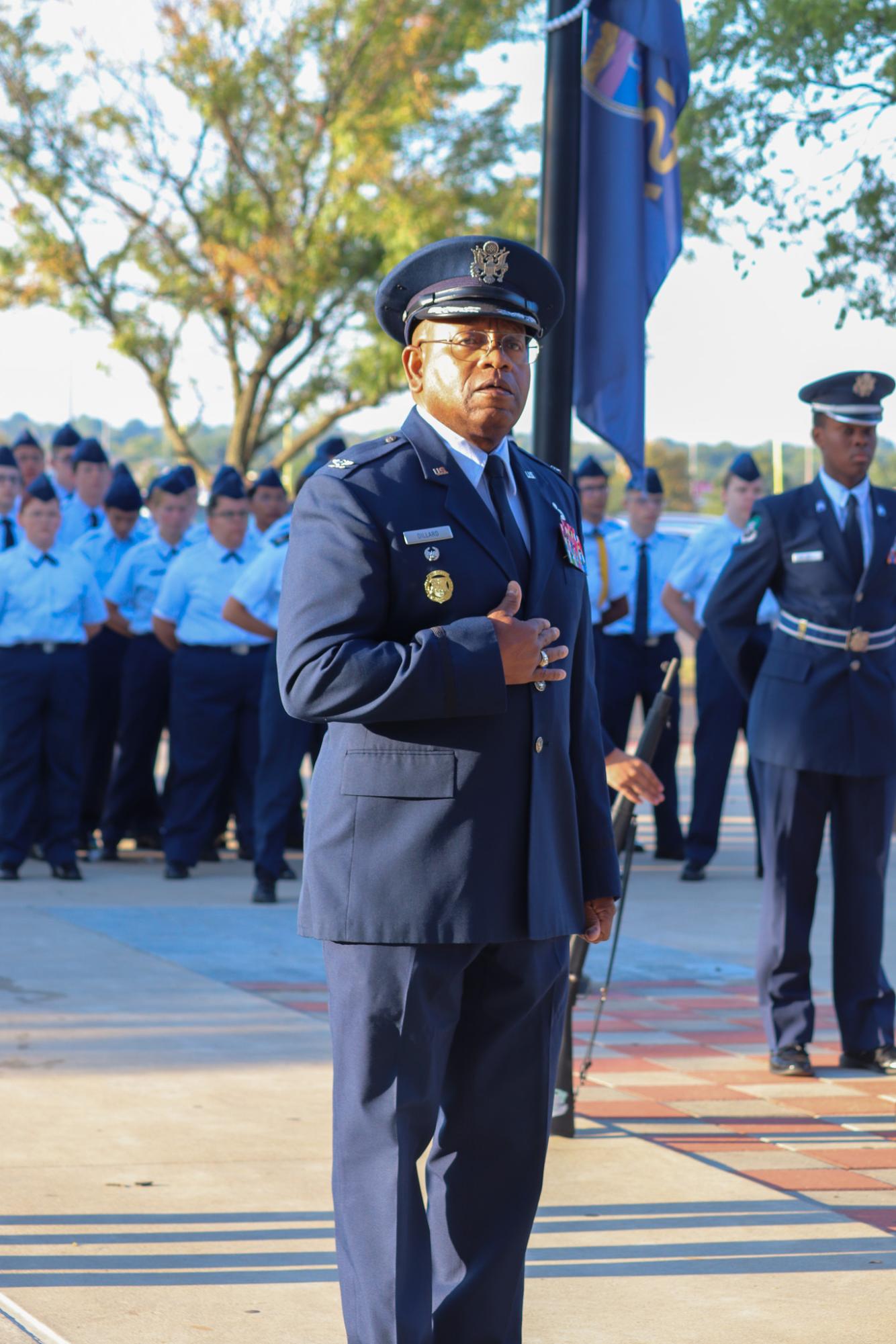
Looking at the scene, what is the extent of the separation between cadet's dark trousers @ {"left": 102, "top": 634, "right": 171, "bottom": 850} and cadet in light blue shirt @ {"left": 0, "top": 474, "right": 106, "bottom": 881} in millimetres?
878

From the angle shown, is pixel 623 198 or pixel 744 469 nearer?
pixel 623 198

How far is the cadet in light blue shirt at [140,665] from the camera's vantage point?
10.9 meters

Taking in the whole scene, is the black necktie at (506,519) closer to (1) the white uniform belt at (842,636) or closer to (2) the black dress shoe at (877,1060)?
(1) the white uniform belt at (842,636)

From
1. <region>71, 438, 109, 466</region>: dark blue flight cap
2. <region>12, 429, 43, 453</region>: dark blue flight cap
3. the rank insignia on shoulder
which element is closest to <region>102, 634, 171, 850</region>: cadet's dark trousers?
<region>71, 438, 109, 466</region>: dark blue flight cap

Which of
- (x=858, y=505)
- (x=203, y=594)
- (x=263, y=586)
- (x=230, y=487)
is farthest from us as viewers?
(x=230, y=487)

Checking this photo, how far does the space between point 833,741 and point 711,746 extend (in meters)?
4.60

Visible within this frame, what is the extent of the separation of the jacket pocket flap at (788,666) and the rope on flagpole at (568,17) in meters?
2.16

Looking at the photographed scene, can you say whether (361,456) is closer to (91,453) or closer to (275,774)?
(275,774)

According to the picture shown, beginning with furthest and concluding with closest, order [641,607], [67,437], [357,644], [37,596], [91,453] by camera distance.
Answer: [67,437] → [91,453] → [641,607] → [37,596] → [357,644]

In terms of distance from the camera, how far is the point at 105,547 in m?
11.5

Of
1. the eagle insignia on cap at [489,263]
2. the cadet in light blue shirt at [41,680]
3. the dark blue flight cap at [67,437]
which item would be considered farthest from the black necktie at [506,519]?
the dark blue flight cap at [67,437]

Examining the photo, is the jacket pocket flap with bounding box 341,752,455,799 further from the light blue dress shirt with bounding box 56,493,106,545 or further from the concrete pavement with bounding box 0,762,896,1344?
the light blue dress shirt with bounding box 56,493,106,545

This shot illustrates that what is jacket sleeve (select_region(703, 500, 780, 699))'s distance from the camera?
20.9 ft

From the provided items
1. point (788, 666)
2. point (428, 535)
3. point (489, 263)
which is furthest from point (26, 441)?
point (428, 535)
